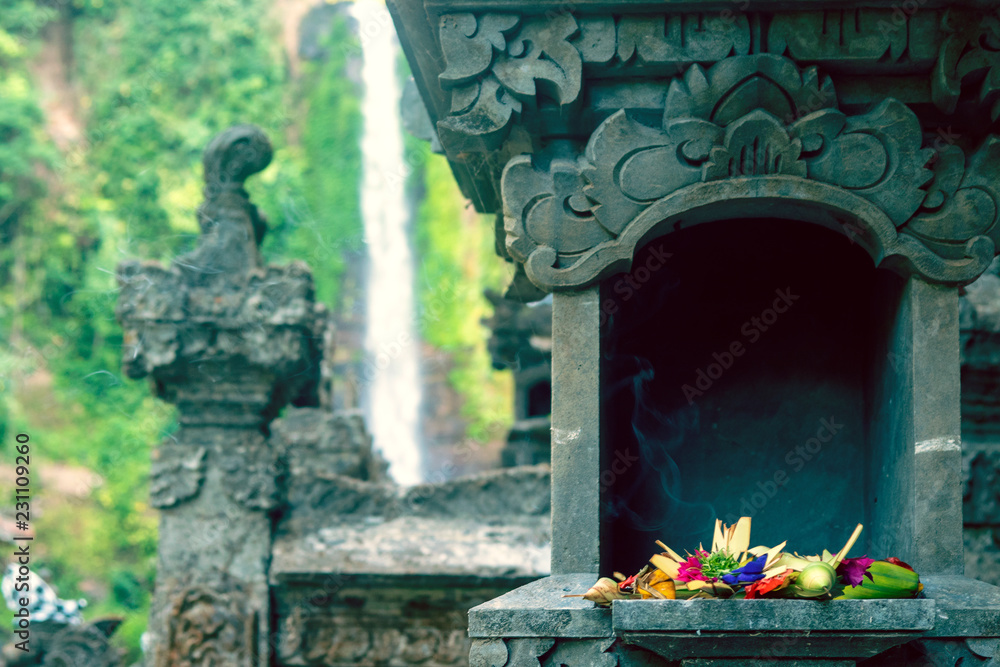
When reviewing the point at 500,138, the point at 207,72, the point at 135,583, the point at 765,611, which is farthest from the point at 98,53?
the point at 765,611

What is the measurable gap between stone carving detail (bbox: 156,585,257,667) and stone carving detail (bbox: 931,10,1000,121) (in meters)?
4.88

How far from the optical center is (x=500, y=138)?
3705mm

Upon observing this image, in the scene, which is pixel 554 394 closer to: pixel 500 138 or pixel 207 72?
pixel 500 138

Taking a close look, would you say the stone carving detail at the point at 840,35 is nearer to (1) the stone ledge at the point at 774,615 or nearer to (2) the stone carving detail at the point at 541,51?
(2) the stone carving detail at the point at 541,51

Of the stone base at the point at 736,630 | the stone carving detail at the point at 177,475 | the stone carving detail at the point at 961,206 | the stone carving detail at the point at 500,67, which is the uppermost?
the stone carving detail at the point at 500,67

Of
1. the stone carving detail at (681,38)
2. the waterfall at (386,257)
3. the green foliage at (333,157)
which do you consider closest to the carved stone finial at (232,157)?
the stone carving detail at (681,38)

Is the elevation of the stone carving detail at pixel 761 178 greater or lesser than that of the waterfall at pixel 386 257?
lesser

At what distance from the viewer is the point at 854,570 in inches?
118

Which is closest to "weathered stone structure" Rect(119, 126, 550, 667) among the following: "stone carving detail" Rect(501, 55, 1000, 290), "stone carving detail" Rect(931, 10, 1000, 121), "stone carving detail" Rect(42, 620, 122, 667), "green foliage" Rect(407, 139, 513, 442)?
"stone carving detail" Rect(42, 620, 122, 667)

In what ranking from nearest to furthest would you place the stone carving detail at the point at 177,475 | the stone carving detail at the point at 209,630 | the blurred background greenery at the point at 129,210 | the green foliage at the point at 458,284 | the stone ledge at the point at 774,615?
the stone ledge at the point at 774,615 < the stone carving detail at the point at 209,630 < the stone carving detail at the point at 177,475 < the blurred background greenery at the point at 129,210 < the green foliage at the point at 458,284

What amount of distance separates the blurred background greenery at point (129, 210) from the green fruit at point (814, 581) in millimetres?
16285

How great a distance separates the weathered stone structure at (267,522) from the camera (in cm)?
600

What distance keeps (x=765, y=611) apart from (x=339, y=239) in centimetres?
2238

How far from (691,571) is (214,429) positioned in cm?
412
